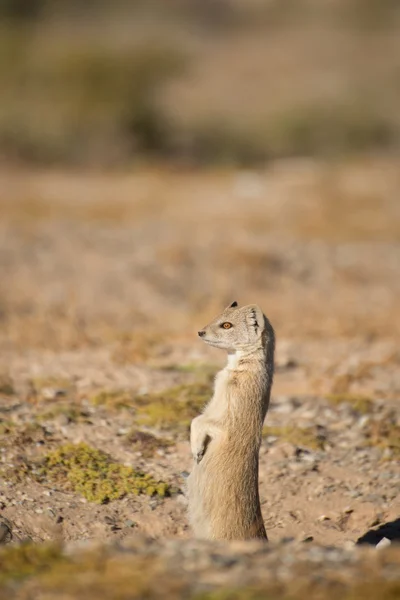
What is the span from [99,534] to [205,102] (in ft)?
99.1

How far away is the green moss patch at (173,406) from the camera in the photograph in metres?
7.09

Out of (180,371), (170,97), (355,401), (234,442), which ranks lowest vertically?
(180,371)

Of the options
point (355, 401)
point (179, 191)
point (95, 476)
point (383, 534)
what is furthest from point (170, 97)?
point (383, 534)

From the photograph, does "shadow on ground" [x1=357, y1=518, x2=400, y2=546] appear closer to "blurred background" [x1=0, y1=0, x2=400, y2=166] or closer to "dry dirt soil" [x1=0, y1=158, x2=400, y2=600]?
"dry dirt soil" [x1=0, y1=158, x2=400, y2=600]

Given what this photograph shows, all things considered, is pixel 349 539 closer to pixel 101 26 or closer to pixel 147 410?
pixel 147 410

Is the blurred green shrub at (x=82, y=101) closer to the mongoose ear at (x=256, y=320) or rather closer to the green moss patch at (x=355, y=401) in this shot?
the green moss patch at (x=355, y=401)

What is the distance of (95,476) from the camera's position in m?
6.15

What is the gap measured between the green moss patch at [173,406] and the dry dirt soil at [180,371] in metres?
0.02

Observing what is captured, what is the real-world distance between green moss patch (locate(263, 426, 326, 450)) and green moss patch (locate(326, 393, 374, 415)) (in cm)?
63

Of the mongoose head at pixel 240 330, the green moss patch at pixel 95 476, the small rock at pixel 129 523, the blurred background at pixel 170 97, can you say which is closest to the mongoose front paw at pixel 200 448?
the mongoose head at pixel 240 330

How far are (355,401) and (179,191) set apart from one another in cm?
1076

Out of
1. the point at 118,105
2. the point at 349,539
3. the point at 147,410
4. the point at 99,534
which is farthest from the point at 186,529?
the point at 118,105

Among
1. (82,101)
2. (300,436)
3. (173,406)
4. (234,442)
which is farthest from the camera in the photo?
(82,101)

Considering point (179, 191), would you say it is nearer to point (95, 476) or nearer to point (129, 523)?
point (95, 476)
